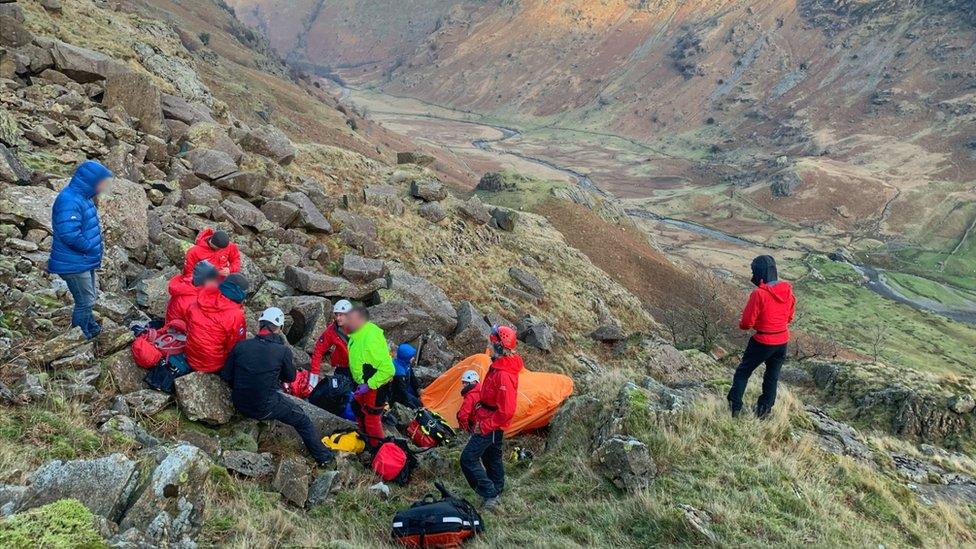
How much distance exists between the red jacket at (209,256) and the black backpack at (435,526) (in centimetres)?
434

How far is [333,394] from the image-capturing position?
27.5 ft

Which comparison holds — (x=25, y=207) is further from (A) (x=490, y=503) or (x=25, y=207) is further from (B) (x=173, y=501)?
(A) (x=490, y=503)

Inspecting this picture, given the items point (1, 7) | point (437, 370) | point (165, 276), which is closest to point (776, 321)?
point (437, 370)

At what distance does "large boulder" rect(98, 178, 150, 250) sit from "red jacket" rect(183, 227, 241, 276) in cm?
245

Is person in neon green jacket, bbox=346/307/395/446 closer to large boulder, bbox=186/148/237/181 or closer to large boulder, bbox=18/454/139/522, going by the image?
large boulder, bbox=18/454/139/522

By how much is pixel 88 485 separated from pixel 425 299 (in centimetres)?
962

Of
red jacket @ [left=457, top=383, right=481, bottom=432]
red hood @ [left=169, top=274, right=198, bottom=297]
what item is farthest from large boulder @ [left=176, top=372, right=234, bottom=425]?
red jacket @ [left=457, top=383, right=481, bottom=432]

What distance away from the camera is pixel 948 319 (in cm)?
5362

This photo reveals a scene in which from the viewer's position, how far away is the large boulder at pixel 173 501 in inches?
162

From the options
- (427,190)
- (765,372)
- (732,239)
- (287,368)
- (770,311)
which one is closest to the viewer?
(287,368)

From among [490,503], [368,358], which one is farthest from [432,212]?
[490,503]

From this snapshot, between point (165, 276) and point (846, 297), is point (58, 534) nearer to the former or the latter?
point (165, 276)

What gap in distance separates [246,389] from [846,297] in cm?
6438

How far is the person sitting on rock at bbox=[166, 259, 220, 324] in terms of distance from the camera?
21.8 ft
